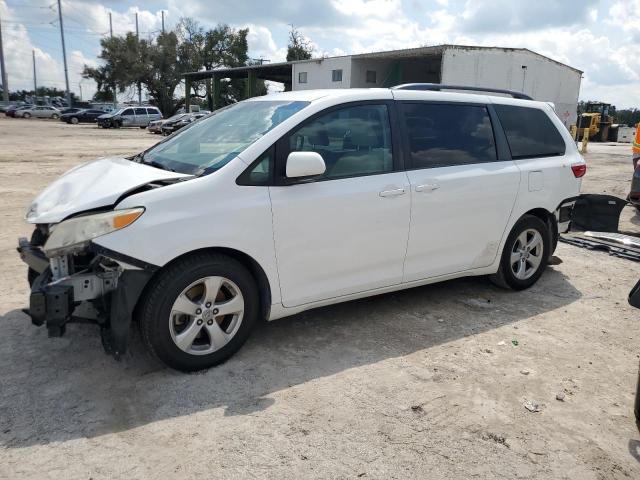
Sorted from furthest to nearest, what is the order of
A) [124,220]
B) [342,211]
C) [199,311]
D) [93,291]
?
[342,211] < [199,311] < [93,291] < [124,220]

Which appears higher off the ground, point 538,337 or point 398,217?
point 398,217

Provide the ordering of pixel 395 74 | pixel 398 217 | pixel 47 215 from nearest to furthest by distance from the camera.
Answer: pixel 47 215 → pixel 398 217 → pixel 395 74

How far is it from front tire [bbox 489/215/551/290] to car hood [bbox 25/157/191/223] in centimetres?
312

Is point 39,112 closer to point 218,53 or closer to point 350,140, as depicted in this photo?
point 218,53

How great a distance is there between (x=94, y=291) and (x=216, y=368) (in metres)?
0.92

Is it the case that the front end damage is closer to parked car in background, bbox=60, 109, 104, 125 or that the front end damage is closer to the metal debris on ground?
the metal debris on ground

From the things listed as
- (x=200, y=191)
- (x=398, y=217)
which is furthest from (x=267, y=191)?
(x=398, y=217)

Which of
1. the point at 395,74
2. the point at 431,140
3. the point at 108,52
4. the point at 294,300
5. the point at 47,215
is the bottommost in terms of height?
the point at 294,300

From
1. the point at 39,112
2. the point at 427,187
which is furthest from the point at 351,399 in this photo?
the point at 39,112

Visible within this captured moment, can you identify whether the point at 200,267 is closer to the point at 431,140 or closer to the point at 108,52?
the point at 431,140

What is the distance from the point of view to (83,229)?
314 cm

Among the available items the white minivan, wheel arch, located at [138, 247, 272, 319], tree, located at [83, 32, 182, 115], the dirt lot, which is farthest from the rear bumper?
tree, located at [83, 32, 182, 115]

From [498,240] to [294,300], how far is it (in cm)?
215

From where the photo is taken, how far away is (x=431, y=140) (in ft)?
14.3
